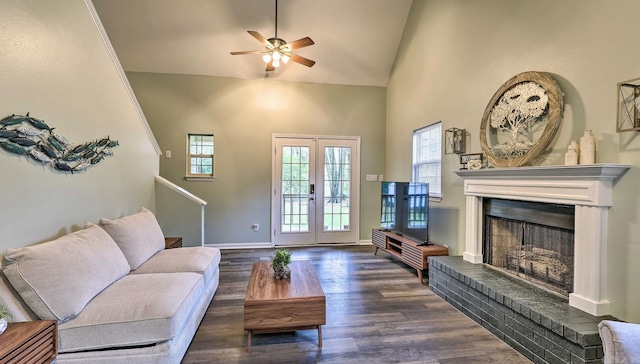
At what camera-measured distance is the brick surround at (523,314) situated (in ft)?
6.05

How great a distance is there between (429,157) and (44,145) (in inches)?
171

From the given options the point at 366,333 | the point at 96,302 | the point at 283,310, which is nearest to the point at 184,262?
the point at 96,302

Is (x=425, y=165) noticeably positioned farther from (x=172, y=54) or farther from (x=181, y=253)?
(x=172, y=54)

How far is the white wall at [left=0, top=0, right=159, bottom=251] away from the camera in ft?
6.43

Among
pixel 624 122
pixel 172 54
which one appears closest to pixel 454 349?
pixel 624 122

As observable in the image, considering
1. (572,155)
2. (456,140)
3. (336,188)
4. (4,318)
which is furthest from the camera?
(336,188)

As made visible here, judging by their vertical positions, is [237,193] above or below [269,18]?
below

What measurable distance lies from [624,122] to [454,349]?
2.01 m

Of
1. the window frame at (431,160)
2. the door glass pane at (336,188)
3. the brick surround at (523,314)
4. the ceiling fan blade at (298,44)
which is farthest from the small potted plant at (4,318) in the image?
the door glass pane at (336,188)

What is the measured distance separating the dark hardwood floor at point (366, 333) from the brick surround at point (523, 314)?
0.37ft

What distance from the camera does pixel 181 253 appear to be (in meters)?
3.06

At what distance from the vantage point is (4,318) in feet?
4.95

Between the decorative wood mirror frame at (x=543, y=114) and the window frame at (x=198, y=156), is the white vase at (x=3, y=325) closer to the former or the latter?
the decorative wood mirror frame at (x=543, y=114)

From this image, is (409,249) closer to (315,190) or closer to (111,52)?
(315,190)
